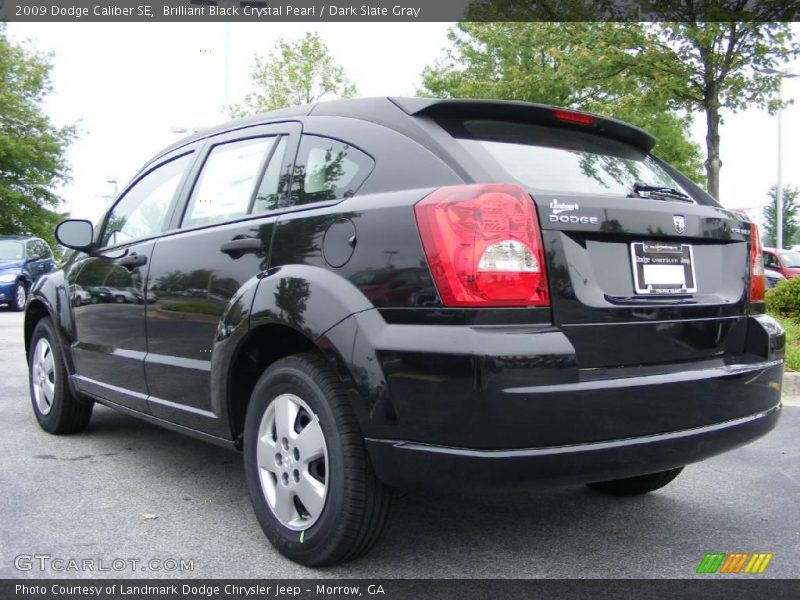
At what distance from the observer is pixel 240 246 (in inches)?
121

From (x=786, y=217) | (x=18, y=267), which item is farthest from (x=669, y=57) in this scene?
(x=786, y=217)

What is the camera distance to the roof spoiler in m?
2.76

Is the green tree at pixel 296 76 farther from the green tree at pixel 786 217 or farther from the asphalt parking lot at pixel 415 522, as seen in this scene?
the green tree at pixel 786 217

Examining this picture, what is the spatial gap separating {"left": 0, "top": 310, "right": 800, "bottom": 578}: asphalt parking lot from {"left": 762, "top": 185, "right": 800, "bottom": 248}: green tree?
58.8 metres

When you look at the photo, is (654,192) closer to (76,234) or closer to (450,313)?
(450,313)

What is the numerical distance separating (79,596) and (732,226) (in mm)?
2698

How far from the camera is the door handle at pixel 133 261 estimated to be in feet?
12.5

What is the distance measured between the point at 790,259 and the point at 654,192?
826 inches

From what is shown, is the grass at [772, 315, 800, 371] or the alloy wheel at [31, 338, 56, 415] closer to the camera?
the alloy wheel at [31, 338, 56, 415]

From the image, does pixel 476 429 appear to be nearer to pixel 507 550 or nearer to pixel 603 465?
pixel 603 465

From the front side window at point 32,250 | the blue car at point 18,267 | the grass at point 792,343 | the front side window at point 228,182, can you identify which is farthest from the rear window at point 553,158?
the front side window at point 32,250

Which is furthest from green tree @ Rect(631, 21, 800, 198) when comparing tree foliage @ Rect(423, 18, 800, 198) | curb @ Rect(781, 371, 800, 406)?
curb @ Rect(781, 371, 800, 406)

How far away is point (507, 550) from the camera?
2.98 m

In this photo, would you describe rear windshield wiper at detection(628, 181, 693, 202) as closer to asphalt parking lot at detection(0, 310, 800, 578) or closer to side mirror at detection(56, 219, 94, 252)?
asphalt parking lot at detection(0, 310, 800, 578)
